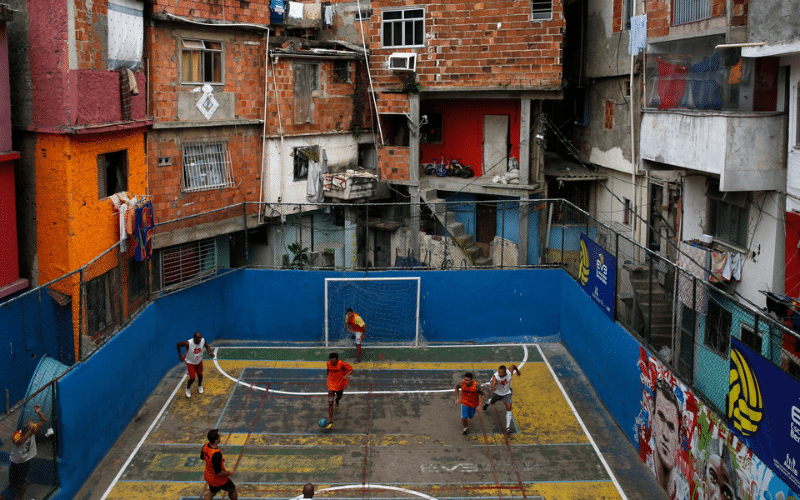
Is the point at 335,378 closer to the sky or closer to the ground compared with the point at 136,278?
closer to the ground

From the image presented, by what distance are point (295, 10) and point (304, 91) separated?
9.04 feet

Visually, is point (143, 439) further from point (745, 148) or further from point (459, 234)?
point (459, 234)

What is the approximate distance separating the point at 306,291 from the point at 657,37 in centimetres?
1177

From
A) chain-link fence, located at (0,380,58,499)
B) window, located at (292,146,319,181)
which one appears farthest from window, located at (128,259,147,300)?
window, located at (292,146,319,181)

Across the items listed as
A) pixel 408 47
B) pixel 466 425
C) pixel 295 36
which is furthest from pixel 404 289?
pixel 295 36

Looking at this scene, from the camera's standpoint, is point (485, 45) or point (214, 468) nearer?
point (214, 468)

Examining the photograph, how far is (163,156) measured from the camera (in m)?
21.4

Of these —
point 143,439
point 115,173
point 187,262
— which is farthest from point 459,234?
point 143,439

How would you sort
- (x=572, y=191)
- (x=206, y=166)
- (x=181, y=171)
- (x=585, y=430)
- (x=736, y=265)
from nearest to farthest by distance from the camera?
(x=585, y=430), (x=736, y=265), (x=181, y=171), (x=206, y=166), (x=572, y=191)

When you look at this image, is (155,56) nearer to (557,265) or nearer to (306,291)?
(306,291)

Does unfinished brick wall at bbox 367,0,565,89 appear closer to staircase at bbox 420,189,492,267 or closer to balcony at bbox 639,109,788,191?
staircase at bbox 420,189,492,267

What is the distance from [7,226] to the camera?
17422mm

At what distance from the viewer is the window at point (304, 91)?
25.5m

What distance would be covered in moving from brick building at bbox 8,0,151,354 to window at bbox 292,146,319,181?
7736 mm
